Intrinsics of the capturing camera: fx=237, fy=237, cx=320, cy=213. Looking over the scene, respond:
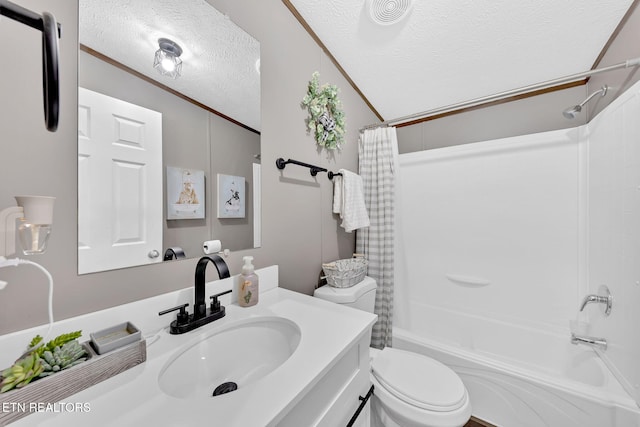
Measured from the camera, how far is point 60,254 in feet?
1.96

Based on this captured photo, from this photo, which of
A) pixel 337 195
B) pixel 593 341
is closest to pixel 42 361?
pixel 337 195

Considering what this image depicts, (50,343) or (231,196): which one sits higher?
(231,196)

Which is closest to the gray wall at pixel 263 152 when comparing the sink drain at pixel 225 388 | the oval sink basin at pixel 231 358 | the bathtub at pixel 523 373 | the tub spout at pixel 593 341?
the oval sink basin at pixel 231 358

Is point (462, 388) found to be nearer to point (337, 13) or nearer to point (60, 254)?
point (60, 254)

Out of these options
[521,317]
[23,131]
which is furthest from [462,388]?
[23,131]

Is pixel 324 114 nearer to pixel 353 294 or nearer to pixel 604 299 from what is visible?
pixel 353 294

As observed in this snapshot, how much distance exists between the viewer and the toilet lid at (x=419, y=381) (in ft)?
3.29

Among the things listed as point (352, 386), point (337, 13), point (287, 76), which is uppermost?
point (337, 13)

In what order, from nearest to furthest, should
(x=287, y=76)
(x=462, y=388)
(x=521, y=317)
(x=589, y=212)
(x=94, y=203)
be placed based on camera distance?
1. (x=94, y=203)
2. (x=462, y=388)
3. (x=287, y=76)
4. (x=589, y=212)
5. (x=521, y=317)

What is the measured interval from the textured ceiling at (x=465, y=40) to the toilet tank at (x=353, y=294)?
147 centimetres

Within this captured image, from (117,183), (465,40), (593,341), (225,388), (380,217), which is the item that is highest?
(465,40)

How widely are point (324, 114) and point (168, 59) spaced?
87 cm

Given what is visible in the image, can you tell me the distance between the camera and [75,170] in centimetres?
62

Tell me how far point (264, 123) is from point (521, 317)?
2.16 m
